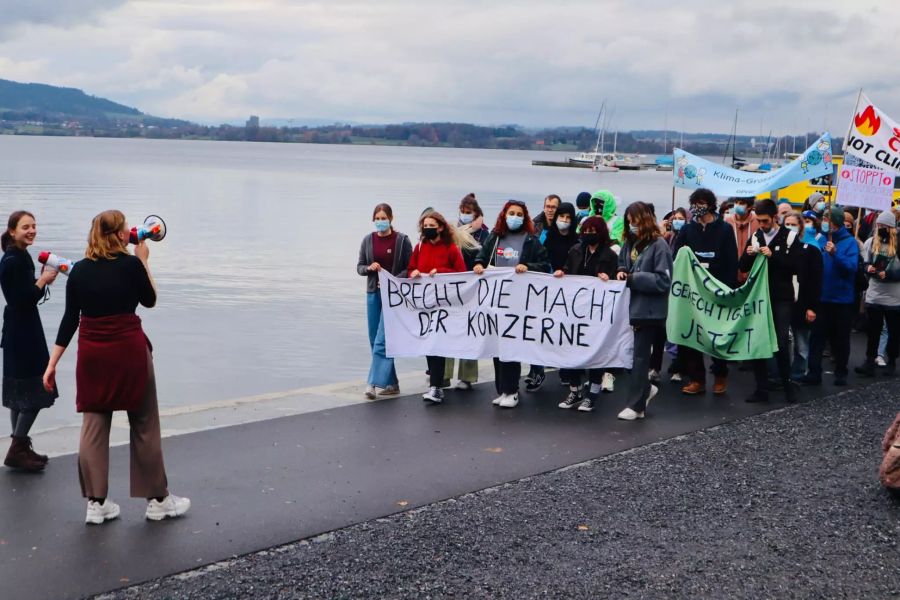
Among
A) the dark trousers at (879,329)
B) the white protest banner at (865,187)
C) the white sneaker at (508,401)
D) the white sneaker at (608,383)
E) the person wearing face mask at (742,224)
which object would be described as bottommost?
the white sneaker at (608,383)

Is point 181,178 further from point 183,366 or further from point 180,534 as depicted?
point 180,534

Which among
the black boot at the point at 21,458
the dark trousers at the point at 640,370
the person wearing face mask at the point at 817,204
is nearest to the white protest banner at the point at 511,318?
the dark trousers at the point at 640,370

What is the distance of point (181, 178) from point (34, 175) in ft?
41.5

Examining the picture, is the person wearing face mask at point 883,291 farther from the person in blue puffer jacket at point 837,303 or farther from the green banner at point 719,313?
the green banner at point 719,313

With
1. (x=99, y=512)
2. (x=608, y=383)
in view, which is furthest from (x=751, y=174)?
(x=99, y=512)

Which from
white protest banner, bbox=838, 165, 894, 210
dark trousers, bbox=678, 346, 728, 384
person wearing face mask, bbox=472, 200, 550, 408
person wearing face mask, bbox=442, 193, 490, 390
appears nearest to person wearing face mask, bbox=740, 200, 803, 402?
dark trousers, bbox=678, 346, 728, 384

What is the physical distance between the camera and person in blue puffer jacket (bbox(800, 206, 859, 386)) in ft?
38.6

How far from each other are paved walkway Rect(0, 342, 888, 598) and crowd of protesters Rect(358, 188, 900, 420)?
1.07 feet

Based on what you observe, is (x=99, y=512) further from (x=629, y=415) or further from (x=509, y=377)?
(x=629, y=415)

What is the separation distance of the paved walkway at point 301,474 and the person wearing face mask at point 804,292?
0.98 metres

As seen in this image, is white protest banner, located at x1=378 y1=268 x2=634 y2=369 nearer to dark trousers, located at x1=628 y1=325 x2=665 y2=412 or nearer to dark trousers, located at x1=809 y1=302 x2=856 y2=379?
dark trousers, located at x1=628 y1=325 x2=665 y2=412

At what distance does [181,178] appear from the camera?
317 ft

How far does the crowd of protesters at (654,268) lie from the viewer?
998cm

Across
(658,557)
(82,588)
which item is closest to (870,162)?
(658,557)
